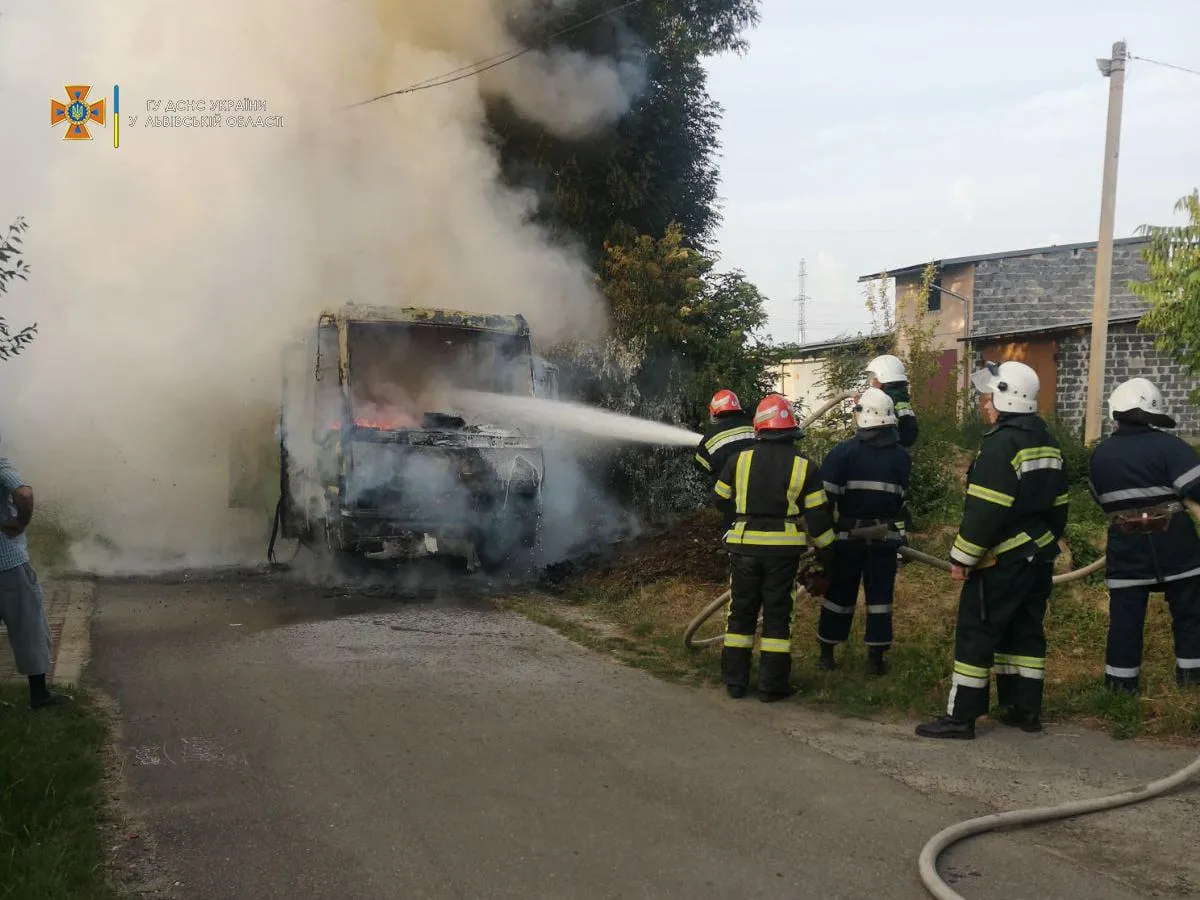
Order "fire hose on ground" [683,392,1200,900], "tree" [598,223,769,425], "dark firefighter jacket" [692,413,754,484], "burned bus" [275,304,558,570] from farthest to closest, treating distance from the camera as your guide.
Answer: "tree" [598,223,769,425], "burned bus" [275,304,558,570], "dark firefighter jacket" [692,413,754,484], "fire hose on ground" [683,392,1200,900]

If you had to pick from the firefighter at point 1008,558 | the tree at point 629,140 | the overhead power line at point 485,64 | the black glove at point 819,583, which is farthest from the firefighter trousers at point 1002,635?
the overhead power line at point 485,64

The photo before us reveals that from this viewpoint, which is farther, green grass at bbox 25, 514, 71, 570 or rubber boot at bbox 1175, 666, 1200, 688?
green grass at bbox 25, 514, 71, 570

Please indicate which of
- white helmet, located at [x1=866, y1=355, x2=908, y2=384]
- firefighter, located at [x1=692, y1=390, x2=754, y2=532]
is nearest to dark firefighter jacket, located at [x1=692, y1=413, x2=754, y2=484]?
firefighter, located at [x1=692, y1=390, x2=754, y2=532]

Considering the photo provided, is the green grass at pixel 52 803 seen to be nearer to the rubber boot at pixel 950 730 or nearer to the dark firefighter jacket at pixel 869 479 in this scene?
the rubber boot at pixel 950 730

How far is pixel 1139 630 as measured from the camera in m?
6.05

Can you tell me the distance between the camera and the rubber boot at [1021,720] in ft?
18.6

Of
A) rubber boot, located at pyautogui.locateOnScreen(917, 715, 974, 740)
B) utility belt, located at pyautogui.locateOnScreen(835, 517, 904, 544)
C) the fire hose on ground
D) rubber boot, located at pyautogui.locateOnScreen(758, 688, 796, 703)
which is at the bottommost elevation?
rubber boot, located at pyautogui.locateOnScreen(758, 688, 796, 703)

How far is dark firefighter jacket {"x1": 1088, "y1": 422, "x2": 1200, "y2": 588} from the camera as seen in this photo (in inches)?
235

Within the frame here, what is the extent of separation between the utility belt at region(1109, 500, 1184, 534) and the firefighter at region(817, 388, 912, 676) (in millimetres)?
1327

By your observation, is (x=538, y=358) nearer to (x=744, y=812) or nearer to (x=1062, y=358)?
(x=744, y=812)

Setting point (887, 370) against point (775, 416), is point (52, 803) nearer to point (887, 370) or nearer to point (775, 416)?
point (775, 416)

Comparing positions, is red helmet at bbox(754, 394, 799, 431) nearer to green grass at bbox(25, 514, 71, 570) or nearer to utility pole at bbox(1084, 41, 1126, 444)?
green grass at bbox(25, 514, 71, 570)

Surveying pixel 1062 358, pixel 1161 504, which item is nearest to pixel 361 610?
pixel 1161 504

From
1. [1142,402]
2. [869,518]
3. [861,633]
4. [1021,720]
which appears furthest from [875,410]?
[1021,720]
